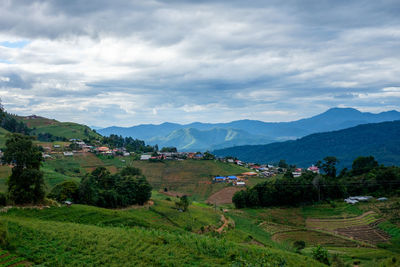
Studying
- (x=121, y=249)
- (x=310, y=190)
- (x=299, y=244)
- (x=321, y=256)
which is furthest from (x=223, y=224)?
(x=310, y=190)

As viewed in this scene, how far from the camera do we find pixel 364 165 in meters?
111

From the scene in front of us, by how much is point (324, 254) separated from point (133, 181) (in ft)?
128

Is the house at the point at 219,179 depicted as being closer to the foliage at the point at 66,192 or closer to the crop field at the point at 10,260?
the foliage at the point at 66,192

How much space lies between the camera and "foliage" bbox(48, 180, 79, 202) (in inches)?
1935

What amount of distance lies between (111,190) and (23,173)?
21047 mm

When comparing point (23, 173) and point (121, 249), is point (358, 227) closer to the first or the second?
point (121, 249)

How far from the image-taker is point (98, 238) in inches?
1072

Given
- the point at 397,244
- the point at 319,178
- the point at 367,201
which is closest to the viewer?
the point at 397,244

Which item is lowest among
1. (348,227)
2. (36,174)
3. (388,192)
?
(348,227)

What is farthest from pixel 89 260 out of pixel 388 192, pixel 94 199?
pixel 388 192

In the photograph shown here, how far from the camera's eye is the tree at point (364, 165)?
10500cm

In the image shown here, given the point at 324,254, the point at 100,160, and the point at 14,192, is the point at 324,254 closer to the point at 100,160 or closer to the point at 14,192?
the point at 14,192

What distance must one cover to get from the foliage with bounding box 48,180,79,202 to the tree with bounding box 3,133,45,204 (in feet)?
33.6

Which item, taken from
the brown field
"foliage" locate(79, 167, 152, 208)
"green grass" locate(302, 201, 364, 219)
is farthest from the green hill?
"green grass" locate(302, 201, 364, 219)
